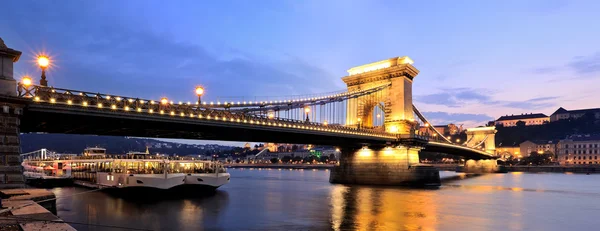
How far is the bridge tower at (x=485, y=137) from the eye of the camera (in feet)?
424

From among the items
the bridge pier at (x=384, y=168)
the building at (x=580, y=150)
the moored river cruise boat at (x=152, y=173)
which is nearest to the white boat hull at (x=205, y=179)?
the moored river cruise boat at (x=152, y=173)

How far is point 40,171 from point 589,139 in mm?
148442

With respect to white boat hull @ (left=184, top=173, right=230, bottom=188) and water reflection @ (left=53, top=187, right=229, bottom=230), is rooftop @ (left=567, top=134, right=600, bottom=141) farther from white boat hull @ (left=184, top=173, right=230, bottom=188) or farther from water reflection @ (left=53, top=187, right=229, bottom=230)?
water reflection @ (left=53, top=187, right=229, bottom=230)

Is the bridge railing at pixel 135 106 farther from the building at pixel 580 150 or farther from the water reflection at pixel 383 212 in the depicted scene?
the building at pixel 580 150

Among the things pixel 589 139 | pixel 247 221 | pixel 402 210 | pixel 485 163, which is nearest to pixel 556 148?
pixel 589 139

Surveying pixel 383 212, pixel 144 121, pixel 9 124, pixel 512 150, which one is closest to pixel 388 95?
pixel 383 212

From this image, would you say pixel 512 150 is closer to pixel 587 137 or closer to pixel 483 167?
pixel 587 137

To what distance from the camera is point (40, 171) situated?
60688mm

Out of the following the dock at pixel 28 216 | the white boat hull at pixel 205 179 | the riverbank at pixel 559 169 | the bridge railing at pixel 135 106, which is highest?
the bridge railing at pixel 135 106

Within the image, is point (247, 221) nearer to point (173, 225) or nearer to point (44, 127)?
point (173, 225)

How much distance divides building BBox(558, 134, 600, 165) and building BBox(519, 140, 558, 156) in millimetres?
15595

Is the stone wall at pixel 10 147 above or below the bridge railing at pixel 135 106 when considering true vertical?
below

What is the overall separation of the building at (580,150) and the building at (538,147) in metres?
15.6

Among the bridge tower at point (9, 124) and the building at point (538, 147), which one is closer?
the bridge tower at point (9, 124)
